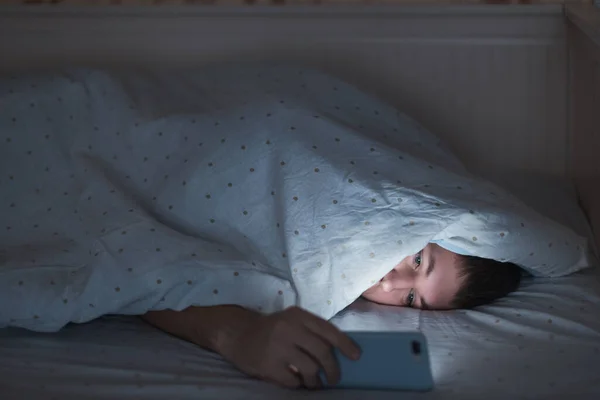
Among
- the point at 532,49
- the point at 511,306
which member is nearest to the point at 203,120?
the point at 511,306

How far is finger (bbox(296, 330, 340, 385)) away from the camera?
888mm

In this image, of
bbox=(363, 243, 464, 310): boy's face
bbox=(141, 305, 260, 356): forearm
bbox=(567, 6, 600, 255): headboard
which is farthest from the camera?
bbox=(567, 6, 600, 255): headboard

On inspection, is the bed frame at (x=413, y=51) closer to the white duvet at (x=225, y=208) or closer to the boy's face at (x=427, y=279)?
the white duvet at (x=225, y=208)

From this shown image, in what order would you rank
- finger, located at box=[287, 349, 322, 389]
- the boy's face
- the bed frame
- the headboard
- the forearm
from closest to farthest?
1. finger, located at box=[287, 349, 322, 389]
2. the forearm
3. the boy's face
4. the headboard
5. the bed frame

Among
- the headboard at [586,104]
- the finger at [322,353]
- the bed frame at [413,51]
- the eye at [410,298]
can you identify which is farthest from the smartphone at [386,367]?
the bed frame at [413,51]

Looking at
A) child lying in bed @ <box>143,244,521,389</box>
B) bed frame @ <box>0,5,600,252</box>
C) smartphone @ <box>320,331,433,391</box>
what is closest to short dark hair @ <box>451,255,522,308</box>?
child lying in bed @ <box>143,244,521,389</box>

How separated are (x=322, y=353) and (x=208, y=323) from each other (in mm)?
212

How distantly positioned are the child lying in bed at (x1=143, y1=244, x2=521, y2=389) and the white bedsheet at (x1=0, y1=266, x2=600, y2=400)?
2cm

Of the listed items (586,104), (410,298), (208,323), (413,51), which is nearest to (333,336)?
(208,323)

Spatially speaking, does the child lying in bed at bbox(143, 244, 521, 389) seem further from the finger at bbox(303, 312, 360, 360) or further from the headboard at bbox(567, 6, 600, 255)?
the headboard at bbox(567, 6, 600, 255)

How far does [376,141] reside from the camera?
3.86 ft

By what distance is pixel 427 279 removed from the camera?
115 centimetres

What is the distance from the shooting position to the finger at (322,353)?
0.89 metres

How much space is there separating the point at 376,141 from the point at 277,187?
18 cm
